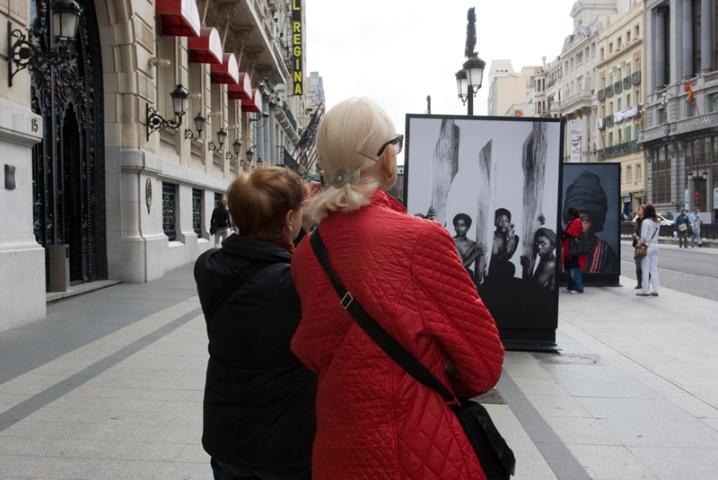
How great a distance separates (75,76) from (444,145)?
797 cm

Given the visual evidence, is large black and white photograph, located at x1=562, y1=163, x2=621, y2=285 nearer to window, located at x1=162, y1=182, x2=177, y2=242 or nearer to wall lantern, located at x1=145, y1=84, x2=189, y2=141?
wall lantern, located at x1=145, y1=84, x2=189, y2=141

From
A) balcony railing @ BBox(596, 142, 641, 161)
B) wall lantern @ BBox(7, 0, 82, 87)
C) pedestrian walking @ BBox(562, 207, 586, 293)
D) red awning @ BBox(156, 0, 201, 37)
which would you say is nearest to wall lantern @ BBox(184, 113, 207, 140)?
red awning @ BBox(156, 0, 201, 37)

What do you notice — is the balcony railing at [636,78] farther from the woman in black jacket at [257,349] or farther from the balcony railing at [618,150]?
the woman in black jacket at [257,349]

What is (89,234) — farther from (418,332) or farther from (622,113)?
(622,113)

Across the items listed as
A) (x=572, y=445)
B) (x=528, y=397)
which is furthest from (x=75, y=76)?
(x=572, y=445)

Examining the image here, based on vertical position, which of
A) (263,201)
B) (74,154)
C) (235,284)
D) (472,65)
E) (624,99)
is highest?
(624,99)

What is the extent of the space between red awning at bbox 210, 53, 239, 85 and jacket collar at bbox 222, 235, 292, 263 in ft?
71.4

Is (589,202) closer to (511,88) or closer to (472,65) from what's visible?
(472,65)

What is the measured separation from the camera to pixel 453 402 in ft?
5.73

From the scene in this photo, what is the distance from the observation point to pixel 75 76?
40.8ft

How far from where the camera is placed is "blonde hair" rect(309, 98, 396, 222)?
6.02 feet

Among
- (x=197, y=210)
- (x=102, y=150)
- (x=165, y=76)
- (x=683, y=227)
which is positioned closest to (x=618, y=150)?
(x=683, y=227)

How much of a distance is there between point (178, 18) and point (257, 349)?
16156 mm

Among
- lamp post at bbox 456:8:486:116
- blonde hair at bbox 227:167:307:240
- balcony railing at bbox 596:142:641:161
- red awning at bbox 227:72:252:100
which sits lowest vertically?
blonde hair at bbox 227:167:307:240
